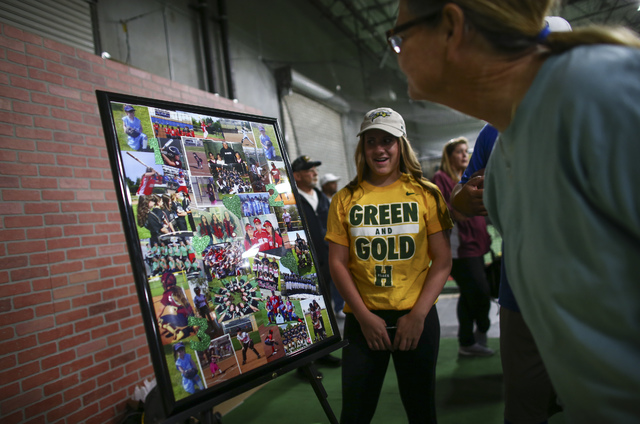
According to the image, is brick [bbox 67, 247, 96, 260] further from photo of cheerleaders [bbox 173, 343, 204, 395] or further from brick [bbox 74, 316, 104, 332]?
photo of cheerleaders [bbox 173, 343, 204, 395]

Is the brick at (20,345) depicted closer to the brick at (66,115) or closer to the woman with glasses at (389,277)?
the brick at (66,115)

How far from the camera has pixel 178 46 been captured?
4.21 m

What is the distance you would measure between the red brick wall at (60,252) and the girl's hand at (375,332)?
6.68 feet

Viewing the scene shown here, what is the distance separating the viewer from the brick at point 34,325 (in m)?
2.14

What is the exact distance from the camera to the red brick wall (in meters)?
2.15

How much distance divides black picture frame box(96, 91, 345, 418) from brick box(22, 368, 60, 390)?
1734 millimetres

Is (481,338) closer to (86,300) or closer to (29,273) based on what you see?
(86,300)

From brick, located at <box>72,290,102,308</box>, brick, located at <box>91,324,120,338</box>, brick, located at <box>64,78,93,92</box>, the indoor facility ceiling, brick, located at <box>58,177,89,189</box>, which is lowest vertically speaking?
brick, located at <box>91,324,120,338</box>

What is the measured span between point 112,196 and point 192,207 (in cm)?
186

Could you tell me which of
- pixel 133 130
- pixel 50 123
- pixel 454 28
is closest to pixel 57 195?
pixel 50 123

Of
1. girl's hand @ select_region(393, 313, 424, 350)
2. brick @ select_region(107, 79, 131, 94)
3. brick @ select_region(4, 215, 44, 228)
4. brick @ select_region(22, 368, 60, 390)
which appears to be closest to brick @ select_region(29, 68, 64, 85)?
brick @ select_region(107, 79, 131, 94)

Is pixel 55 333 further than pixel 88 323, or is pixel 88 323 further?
pixel 88 323

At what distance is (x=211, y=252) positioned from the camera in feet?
4.05

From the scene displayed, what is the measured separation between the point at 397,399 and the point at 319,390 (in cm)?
152
